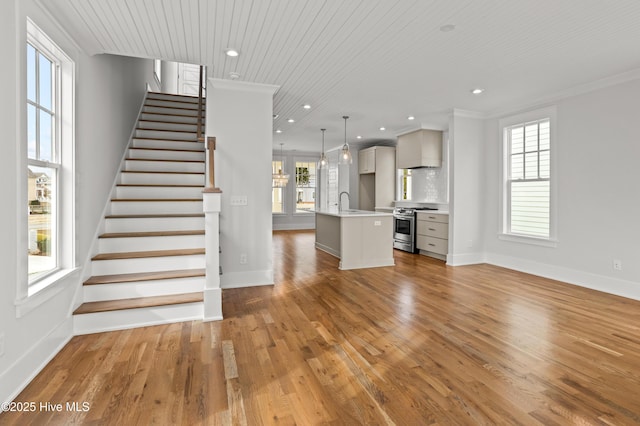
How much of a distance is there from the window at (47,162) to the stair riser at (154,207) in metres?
1.06

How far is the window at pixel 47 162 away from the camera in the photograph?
2.35 meters

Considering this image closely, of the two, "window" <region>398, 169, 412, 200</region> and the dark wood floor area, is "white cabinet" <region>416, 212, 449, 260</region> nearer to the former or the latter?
"window" <region>398, 169, 412, 200</region>

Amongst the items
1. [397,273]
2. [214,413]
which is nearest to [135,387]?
[214,413]

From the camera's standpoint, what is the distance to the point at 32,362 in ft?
7.00

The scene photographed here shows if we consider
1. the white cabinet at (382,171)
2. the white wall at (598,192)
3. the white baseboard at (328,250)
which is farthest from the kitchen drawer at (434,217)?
the white baseboard at (328,250)

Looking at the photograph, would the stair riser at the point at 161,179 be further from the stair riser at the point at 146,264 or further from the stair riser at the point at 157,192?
the stair riser at the point at 146,264

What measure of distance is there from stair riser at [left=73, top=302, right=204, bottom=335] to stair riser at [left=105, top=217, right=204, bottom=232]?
114 centimetres

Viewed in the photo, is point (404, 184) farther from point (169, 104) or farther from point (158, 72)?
point (158, 72)

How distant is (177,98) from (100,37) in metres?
3.69

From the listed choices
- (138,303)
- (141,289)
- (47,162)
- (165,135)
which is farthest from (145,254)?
(165,135)

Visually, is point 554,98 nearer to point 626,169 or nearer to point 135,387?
point 626,169

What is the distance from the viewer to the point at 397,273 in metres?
5.03

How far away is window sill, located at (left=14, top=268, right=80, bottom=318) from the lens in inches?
A: 80.8

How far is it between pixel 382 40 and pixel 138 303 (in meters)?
3.33
